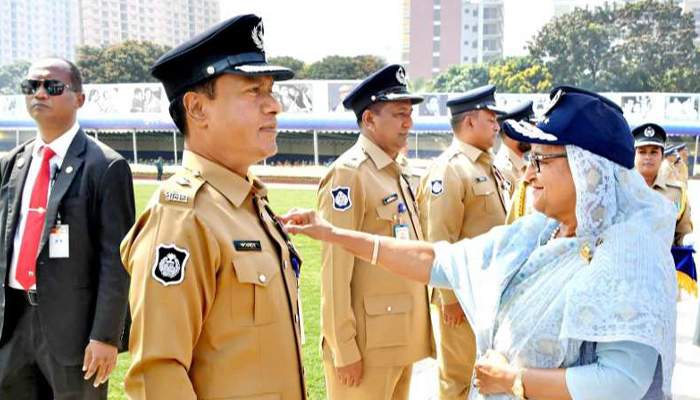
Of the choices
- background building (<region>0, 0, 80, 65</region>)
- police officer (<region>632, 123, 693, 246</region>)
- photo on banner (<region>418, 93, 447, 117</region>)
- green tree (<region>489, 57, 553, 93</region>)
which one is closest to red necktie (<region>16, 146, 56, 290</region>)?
police officer (<region>632, 123, 693, 246</region>)

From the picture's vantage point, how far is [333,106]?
35.4 meters

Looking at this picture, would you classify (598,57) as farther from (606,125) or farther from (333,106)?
(606,125)

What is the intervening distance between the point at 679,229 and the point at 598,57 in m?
55.1

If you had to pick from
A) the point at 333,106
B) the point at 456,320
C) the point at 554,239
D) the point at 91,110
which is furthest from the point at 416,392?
the point at 91,110

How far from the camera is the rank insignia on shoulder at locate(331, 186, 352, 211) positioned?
3592 millimetres

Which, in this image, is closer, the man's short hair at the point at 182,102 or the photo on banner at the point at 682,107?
the man's short hair at the point at 182,102

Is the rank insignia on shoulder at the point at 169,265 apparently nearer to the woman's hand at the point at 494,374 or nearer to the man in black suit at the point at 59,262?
the woman's hand at the point at 494,374

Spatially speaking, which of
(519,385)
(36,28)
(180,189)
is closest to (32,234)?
(180,189)

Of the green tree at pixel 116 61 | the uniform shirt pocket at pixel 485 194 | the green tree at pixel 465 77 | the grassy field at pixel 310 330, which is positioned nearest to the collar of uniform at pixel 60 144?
the grassy field at pixel 310 330

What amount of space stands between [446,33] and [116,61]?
66.3 metres

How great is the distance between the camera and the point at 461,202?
15.3 feet

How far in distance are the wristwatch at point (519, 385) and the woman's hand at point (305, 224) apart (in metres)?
0.93

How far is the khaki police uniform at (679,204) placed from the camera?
619 centimetres

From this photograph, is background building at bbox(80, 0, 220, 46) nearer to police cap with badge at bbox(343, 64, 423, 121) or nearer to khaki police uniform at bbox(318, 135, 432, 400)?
police cap with badge at bbox(343, 64, 423, 121)
